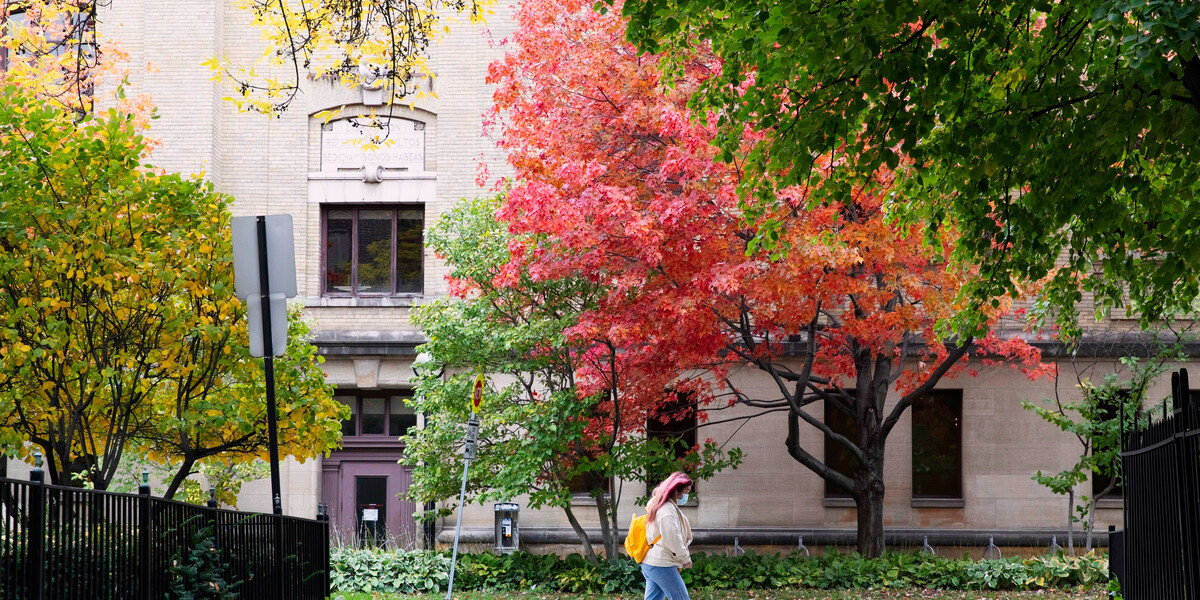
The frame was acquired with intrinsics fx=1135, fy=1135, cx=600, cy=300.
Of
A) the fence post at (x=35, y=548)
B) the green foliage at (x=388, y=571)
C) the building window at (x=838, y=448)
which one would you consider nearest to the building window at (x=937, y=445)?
the building window at (x=838, y=448)

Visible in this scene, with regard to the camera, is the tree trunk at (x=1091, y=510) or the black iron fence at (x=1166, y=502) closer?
the black iron fence at (x=1166, y=502)

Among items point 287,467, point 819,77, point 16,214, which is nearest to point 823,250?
point 819,77

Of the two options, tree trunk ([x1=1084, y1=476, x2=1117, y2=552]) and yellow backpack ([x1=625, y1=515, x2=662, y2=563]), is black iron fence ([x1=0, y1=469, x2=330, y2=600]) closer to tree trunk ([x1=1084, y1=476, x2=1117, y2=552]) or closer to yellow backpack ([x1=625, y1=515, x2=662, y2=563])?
yellow backpack ([x1=625, y1=515, x2=662, y2=563])

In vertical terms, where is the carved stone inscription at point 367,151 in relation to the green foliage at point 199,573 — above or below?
above

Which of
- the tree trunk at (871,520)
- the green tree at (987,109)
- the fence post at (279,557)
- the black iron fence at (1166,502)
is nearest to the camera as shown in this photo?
the black iron fence at (1166,502)

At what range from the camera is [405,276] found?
920 inches

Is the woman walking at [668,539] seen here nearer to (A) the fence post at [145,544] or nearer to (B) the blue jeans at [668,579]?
(B) the blue jeans at [668,579]

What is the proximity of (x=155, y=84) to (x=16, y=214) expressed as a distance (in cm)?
1327

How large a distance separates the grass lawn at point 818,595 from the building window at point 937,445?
16.3ft

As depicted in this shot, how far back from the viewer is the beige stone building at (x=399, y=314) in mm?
21875

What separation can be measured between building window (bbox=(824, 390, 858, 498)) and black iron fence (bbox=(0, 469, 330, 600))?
48.2 ft

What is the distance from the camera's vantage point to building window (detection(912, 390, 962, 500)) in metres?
22.3

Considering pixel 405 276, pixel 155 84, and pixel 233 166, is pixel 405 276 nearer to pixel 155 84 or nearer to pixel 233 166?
pixel 233 166

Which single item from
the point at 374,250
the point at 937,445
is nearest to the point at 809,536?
the point at 937,445
